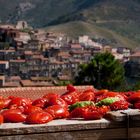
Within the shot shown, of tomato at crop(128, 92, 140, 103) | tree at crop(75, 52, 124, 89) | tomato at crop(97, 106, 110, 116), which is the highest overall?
tomato at crop(128, 92, 140, 103)

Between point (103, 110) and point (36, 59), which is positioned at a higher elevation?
point (103, 110)

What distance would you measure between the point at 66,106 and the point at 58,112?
347 mm

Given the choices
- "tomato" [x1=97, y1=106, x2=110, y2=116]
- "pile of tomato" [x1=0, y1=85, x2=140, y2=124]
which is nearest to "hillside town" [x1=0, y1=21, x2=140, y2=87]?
"pile of tomato" [x1=0, y1=85, x2=140, y2=124]

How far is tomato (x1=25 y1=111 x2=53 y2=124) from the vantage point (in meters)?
3.79

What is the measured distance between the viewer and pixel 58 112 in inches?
161

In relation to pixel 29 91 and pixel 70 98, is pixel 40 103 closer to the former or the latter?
pixel 70 98

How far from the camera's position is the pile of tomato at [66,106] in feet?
12.9

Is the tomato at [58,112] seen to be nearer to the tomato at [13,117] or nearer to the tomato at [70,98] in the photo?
the tomato at [13,117]

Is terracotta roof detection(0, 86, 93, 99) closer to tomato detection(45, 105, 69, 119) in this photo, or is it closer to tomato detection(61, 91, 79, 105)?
tomato detection(61, 91, 79, 105)

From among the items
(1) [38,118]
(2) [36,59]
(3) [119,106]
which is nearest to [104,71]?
(3) [119,106]

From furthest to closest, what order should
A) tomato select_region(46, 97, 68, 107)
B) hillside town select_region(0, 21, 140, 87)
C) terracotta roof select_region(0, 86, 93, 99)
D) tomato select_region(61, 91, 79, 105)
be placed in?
1. hillside town select_region(0, 21, 140, 87)
2. terracotta roof select_region(0, 86, 93, 99)
3. tomato select_region(61, 91, 79, 105)
4. tomato select_region(46, 97, 68, 107)

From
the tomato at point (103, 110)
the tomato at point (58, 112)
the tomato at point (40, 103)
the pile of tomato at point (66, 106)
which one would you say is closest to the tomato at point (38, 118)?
the pile of tomato at point (66, 106)

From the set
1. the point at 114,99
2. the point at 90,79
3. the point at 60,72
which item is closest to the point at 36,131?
the point at 114,99

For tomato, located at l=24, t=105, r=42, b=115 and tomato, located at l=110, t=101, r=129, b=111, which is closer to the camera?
tomato, located at l=24, t=105, r=42, b=115
